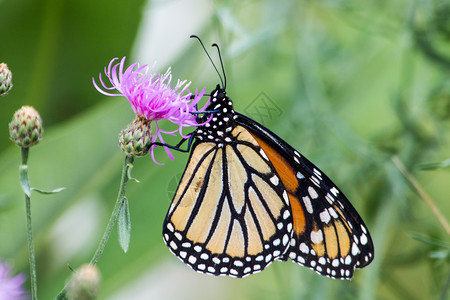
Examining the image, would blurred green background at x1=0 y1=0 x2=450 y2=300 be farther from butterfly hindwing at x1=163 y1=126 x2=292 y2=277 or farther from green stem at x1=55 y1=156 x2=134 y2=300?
green stem at x1=55 y1=156 x2=134 y2=300

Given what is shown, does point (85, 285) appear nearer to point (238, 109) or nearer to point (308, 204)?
point (308, 204)

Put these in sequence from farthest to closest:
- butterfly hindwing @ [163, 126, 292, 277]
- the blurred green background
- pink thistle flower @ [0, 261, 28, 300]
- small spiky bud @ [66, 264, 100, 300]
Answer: the blurred green background
butterfly hindwing @ [163, 126, 292, 277]
pink thistle flower @ [0, 261, 28, 300]
small spiky bud @ [66, 264, 100, 300]

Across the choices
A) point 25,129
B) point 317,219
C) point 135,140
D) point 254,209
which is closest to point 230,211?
point 254,209

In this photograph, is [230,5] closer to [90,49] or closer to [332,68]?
[90,49]

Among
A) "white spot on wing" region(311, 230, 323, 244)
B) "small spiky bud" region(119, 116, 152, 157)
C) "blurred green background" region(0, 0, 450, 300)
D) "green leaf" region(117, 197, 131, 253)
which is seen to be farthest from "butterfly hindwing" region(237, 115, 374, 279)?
"green leaf" region(117, 197, 131, 253)

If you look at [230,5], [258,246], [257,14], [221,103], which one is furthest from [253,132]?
[257,14]

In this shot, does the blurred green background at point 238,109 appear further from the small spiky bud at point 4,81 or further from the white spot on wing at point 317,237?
the small spiky bud at point 4,81

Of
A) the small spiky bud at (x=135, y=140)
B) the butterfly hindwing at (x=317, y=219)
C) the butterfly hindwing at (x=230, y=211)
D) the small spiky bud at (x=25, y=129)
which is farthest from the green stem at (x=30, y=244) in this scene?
the butterfly hindwing at (x=317, y=219)

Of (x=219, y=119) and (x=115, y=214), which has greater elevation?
(x=219, y=119)
